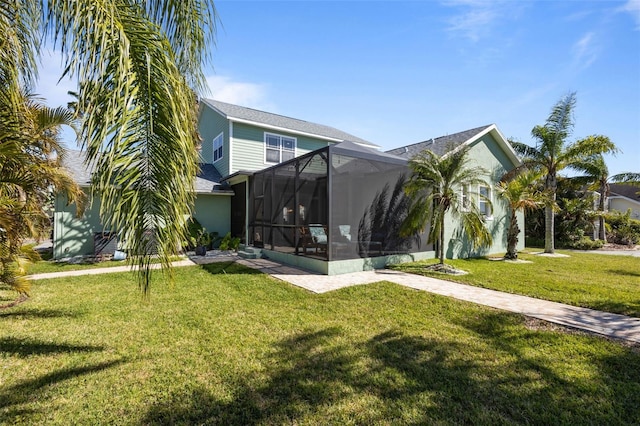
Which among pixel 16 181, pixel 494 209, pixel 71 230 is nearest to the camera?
pixel 16 181

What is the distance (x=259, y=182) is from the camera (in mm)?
11961

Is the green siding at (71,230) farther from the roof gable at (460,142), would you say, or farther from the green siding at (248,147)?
the roof gable at (460,142)

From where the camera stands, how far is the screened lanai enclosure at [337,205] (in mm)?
8344

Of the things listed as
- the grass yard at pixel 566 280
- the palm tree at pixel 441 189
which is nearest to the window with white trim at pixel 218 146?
the palm tree at pixel 441 189

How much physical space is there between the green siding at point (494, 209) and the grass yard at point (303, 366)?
6.60 metres

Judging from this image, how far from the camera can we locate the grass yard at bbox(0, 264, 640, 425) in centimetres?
264

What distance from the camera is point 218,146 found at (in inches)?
613

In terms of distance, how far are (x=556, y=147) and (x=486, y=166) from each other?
12.2 feet

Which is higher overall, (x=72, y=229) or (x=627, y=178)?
(x=627, y=178)

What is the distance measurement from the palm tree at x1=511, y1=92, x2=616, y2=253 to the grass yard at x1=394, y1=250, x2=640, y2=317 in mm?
3645

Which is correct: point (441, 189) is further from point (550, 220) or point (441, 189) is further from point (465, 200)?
point (550, 220)

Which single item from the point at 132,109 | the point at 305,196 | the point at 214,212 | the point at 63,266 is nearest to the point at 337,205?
the point at 305,196

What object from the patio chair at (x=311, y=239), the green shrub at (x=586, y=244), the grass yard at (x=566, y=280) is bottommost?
→ the grass yard at (x=566, y=280)

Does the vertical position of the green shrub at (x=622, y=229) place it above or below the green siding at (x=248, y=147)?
below
